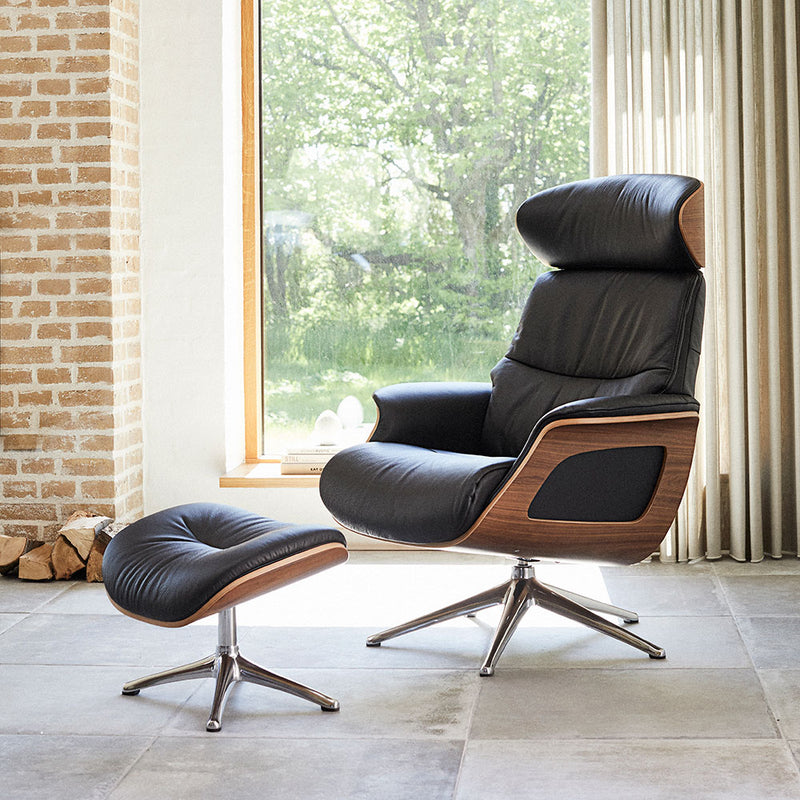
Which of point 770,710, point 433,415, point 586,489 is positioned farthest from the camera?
point 433,415

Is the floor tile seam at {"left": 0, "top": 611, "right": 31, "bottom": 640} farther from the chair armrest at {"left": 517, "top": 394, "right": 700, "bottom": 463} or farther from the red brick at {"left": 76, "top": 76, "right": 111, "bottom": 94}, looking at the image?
the red brick at {"left": 76, "top": 76, "right": 111, "bottom": 94}

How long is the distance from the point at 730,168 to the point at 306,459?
1659mm

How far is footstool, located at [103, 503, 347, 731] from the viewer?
216 centimetres

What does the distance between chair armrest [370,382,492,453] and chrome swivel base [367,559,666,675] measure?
1.31 ft

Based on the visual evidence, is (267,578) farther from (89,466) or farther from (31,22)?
(31,22)

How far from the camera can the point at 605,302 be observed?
298 cm

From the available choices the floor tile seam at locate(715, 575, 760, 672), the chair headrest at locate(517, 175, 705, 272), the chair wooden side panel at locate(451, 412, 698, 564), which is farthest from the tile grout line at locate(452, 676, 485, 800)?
the chair headrest at locate(517, 175, 705, 272)

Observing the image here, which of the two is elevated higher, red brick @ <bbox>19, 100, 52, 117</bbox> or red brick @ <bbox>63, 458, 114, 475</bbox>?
red brick @ <bbox>19, 100, 52, 117</bbox>

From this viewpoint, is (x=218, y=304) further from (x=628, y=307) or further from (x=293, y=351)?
(x=628, y=307)

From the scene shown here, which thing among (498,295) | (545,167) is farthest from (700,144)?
(498,295)

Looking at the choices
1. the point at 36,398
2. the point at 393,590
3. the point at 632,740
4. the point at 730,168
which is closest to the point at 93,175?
the point at 36,398

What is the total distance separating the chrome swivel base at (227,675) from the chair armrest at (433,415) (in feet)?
2.46

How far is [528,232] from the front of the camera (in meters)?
3.10

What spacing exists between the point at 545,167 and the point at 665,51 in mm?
565
